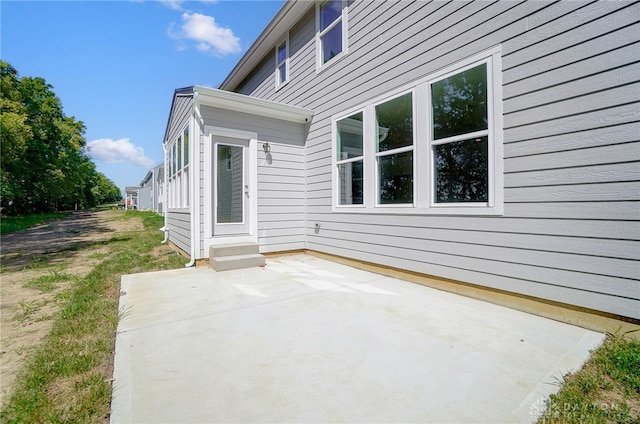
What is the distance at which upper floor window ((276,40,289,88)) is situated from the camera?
6.77 m

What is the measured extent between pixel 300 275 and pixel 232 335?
1.98 m

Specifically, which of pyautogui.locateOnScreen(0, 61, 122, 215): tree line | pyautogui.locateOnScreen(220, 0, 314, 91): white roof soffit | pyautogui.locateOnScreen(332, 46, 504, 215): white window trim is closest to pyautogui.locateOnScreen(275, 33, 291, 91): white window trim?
pyautogui.locateOnScreen(220, 0, 314, 91): white roof soffit

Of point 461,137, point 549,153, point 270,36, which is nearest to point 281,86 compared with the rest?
point 270,36

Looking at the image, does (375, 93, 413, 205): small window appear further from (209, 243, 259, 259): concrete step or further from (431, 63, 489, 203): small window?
(209, 243, 259, 259): concrete step

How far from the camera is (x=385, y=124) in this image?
4312 millimetres

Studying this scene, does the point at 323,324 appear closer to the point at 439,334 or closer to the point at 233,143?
the point at 439,334

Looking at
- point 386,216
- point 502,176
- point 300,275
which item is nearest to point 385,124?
point 386,216

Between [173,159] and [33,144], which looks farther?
[33,144]

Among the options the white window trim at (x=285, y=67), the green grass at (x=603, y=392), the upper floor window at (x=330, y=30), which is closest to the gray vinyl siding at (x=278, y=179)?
the upper floor window at (x=330, y=30)

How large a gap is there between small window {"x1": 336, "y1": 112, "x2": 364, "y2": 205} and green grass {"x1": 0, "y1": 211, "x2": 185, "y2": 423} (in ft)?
11.7

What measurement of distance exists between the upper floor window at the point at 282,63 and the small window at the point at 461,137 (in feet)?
14.2

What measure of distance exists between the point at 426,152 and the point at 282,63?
4989 mm

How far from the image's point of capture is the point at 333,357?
1948 mm

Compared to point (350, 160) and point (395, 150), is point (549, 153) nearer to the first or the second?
point (395, 150)
